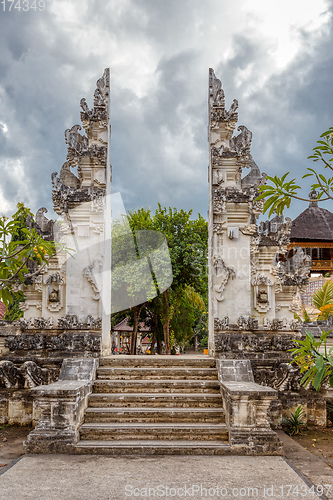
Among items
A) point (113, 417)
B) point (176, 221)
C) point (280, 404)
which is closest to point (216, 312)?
point (280, 404)

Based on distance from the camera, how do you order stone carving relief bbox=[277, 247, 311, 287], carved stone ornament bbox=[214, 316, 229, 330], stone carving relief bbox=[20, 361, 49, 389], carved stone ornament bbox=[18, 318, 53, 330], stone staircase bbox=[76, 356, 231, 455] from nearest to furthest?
stone staircase bbox=[76, 356, 231, 455] < stone carving relief bbox=[20, 361, 49, 389] < carved stone ornament bbox=[214, 316, 229, 330] < carved stone ornament bbox=[18, 318, 53, 330] < stone carving relief bbox=[277, 247, 311, 287]

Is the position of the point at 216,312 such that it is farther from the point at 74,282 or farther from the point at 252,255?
the point at 74,282

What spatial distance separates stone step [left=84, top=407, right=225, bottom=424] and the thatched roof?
66.8ft

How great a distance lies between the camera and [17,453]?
6.45 m

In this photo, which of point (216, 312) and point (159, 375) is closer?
point (159, 375)

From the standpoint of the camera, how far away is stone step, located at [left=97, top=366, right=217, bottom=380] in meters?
8.09

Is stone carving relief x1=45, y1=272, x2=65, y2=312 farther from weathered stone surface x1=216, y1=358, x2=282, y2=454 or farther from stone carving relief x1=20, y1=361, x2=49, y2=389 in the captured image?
weathered stone surface x1=216, y1=358, x2=282, y2=454

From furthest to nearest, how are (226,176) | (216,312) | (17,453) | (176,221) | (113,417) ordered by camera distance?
1. (176,221)
2. (226,176)
3. (216,312)
4. (113,417)
5. (17,453)

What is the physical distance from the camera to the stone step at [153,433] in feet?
21.7

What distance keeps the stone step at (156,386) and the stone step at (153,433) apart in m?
1.08

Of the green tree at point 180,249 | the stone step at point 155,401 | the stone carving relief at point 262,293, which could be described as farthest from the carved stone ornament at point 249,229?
the green tree at point 180,249

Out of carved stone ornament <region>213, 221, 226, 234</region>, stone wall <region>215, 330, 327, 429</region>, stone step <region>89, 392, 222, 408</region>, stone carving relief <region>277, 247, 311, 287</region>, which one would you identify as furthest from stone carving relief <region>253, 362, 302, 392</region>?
carved stone ornament <region>213, 221, 226, 234</region>

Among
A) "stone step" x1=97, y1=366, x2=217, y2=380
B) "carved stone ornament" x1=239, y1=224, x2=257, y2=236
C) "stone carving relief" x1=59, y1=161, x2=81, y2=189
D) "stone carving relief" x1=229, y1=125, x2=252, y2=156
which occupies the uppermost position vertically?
"stone carving relief" x1=229, y1=125, x2=252, y2=156

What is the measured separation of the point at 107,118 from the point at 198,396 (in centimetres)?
631
